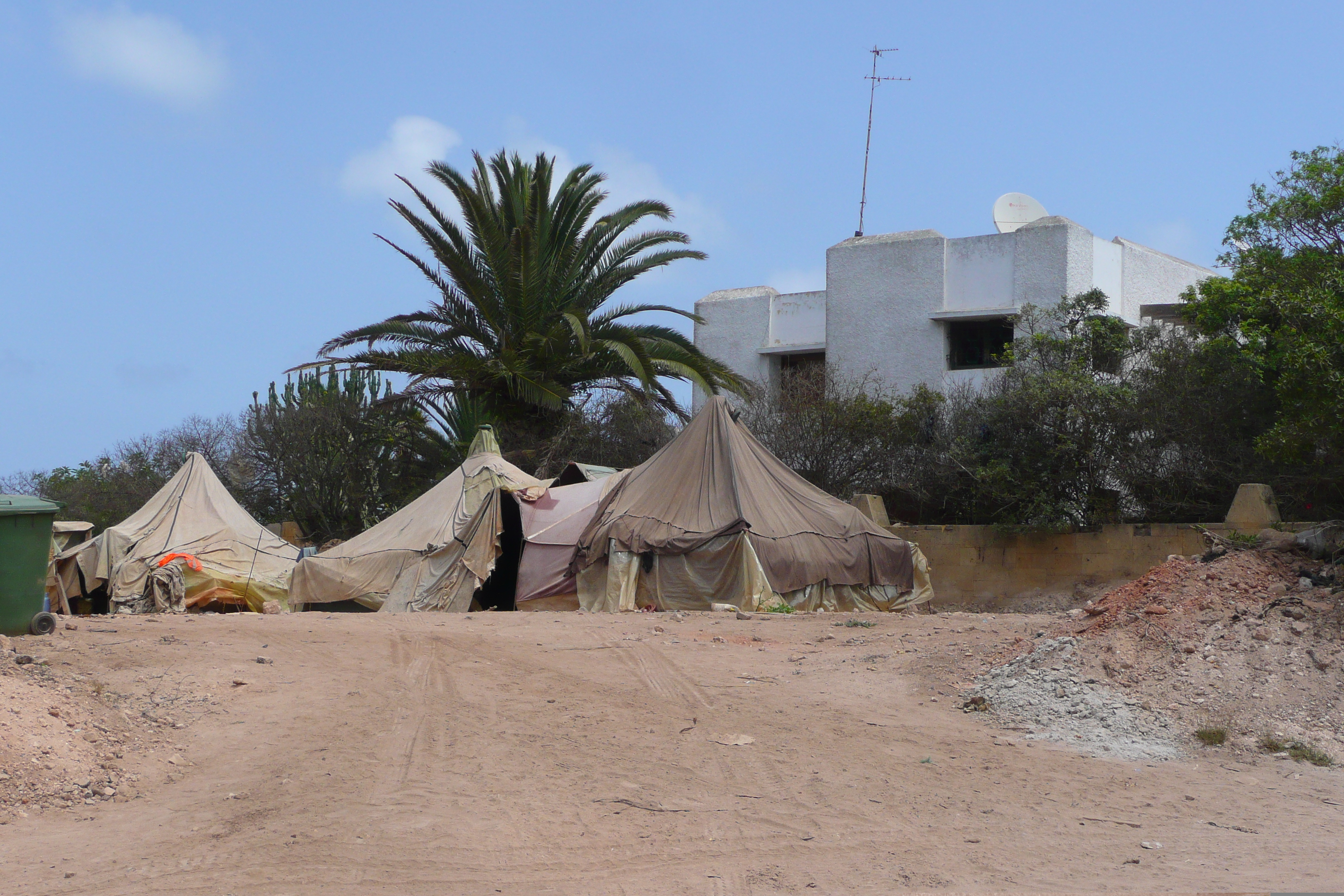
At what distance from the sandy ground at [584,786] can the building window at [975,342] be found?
18.4 m

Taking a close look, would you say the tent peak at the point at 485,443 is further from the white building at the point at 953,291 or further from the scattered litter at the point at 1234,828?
the scattered litter at the point at 1234,828

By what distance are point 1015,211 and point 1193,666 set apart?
21.9 meters

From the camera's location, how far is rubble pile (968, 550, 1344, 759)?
8.34 metres

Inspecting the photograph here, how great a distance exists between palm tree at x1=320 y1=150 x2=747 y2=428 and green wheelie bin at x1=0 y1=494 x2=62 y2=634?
11801 mm

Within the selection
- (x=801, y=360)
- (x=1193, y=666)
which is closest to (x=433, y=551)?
(x=1193, y=666)

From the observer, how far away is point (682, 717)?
8719 millimetres

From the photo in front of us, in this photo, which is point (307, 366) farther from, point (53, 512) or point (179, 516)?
point (53, 512)

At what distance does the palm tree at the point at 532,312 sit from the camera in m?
22.2

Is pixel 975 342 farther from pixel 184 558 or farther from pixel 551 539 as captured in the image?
pixel 184 558

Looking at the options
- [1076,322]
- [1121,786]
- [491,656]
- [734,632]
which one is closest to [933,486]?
[1076,322]

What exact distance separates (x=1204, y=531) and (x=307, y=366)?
16.9 meters

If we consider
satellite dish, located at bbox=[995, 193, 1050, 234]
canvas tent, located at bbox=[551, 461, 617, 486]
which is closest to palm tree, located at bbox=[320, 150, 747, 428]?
canvas tent, located at bbox=[551, 461, 617, 486]

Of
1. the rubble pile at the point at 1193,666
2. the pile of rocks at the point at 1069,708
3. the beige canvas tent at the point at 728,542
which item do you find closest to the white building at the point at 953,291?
→ the beige canvas tent at the point at 728,542

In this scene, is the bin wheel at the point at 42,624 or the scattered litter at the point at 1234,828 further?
the bin wheel at the point at 42,624
